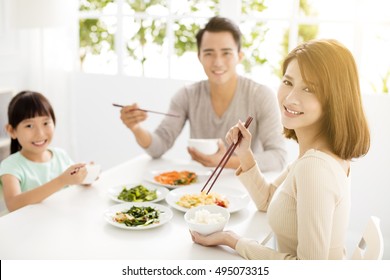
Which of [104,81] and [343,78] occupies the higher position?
[343,78]

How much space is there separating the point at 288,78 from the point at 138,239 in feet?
1.74

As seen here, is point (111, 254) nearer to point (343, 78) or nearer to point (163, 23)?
point (343, 78)

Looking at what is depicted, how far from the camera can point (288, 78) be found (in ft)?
3.62

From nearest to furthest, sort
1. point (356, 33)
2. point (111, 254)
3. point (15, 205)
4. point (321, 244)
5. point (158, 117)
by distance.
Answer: point (321, 244), point (111, 254), point (15, 205), point (356, 33), point (158, 117)

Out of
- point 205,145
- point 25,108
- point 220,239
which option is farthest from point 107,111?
point 220,239

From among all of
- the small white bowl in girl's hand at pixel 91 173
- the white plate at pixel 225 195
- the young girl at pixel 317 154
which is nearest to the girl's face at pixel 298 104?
the young girl at pixel 317 154

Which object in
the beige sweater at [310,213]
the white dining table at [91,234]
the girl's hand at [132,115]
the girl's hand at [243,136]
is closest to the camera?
the beige sweater at [310,213]

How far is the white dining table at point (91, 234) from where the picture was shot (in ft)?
3.51

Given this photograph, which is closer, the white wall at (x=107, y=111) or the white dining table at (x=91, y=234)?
the white dining table at (x=91, y=234)

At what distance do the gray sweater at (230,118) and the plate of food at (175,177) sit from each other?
0.79 feet

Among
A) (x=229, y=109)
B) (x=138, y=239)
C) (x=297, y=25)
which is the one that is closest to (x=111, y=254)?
(x=138, y=239)

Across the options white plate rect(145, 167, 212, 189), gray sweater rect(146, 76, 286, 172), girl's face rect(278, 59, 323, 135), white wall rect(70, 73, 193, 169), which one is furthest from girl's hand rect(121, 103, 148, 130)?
white wall rect(70, 73, 193, 169)

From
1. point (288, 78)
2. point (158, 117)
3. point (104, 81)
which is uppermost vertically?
point (288, 78)

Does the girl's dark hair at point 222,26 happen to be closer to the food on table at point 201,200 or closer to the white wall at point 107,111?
the food on table at point 201,200
